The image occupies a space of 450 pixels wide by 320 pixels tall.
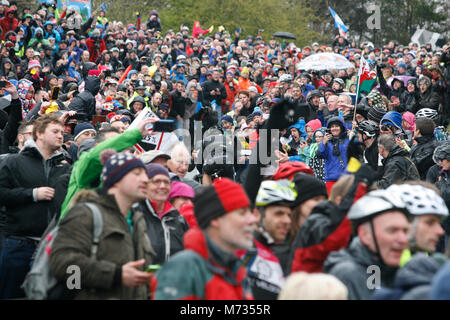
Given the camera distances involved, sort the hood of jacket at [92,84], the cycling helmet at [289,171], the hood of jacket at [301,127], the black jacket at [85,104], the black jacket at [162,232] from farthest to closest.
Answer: the hood of jacket at [301,127] < the hood of jacket at [92,84] < the black jacket at [85,104] < the cycling helmet at [289,171] < the black jacket at [162,232]

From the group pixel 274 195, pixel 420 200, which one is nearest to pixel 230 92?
pixel 274 195

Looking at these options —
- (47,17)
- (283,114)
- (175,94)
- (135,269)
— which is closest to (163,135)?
(283,114)

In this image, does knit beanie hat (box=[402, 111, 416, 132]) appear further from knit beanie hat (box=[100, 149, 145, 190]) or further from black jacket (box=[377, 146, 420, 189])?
knit beanie hat (box=[100, 149, 145, 190])

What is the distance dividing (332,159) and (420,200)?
5.24 meters

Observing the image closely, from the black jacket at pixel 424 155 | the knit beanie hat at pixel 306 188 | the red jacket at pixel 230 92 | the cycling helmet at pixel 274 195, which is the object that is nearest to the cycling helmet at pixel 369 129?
the black jacket at pixel 424 155

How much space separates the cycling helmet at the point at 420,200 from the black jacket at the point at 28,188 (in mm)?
3167

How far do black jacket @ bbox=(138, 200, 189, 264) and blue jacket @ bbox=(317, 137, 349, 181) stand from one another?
4220mm

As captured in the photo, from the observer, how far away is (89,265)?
12.5 feet

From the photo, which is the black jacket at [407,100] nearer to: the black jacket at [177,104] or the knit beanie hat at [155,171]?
the black jacket at [177,104]

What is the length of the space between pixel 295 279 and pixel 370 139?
5.48 meters

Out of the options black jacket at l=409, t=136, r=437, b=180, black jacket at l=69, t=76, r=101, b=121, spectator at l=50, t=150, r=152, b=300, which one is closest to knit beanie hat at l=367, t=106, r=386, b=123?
black jacket at l=409, t=136, r=437, b=180

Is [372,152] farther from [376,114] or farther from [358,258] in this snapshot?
[358,258]

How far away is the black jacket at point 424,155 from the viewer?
28.8 ft
